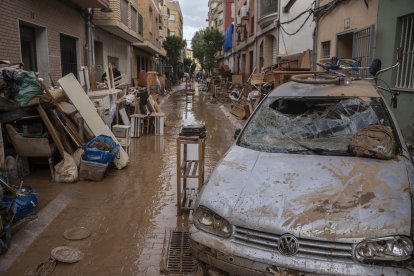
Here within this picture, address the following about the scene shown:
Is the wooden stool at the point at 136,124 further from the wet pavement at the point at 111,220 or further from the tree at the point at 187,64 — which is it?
the tree at the point at 187,64

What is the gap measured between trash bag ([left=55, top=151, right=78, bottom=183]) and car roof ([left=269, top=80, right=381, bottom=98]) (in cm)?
375

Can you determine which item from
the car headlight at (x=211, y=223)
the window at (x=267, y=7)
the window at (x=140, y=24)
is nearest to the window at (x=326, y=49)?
the window at (x=267, y=7)

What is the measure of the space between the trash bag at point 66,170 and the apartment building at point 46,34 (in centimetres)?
319

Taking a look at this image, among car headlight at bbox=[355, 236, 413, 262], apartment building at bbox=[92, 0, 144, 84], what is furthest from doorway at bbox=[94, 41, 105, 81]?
car headlight at bbox=[355, 236, 413, 262]

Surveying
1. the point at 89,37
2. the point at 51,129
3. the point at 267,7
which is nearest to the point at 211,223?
the point at 51,129

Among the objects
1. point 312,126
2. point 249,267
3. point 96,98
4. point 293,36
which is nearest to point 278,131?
point 312,126

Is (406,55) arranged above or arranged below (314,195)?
above

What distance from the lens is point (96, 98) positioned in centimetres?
937

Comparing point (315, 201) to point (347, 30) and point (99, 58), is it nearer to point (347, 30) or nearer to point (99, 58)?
point (347, 30)

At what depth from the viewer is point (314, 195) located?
2680mm

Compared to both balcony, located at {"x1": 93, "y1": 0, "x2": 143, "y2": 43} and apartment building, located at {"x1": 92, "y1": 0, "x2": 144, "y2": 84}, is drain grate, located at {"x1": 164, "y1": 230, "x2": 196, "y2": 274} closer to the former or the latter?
apartment building, located at {"x1": 92, "y1": 0, "x2": 144, "y2": 84}

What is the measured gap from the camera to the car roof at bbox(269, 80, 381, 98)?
400 cm

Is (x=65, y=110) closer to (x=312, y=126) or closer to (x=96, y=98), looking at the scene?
(x=96, y=98)

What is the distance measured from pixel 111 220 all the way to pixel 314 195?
2990 mm
